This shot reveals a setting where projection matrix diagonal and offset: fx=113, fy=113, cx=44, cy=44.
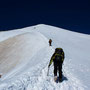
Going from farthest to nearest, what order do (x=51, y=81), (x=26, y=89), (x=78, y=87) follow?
(x=51, y=81) → (x=78, y=87) → (x=26, y=89)

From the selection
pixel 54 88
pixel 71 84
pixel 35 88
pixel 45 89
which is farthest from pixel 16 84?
pixel 71 84

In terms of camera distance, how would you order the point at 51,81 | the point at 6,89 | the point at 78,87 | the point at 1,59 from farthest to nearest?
the point at 1,59 → the point at 51,81 → the point at 78,87 → the point at 6,89

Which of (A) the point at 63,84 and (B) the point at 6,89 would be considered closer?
(B) the point at 6,89

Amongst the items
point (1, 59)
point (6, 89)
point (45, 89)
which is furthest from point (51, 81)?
point (1, 59)

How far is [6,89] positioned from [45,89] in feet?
5.95

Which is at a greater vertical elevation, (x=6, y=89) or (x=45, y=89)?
(x=6, y=89)

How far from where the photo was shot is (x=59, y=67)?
5.91 meters

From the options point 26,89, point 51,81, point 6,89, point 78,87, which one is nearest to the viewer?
point 6,89

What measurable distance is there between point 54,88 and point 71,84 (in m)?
1.05

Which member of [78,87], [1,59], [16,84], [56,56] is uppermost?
[56,56]

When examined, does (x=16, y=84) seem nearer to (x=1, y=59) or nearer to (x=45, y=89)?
(x=45, y=89)

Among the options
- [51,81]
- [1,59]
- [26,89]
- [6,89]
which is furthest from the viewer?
[1,59]

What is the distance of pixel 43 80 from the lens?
634cm

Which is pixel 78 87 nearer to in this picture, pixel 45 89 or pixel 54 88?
pixel 54 88
